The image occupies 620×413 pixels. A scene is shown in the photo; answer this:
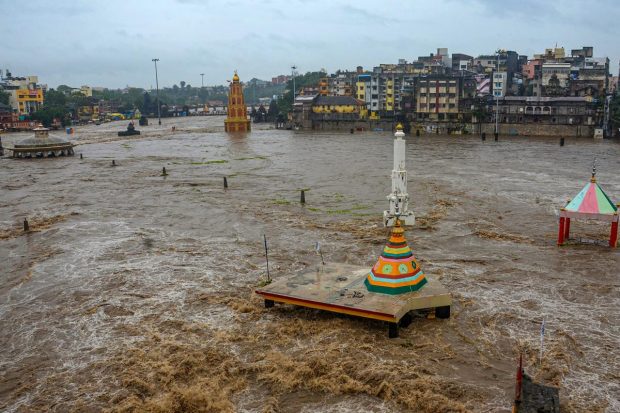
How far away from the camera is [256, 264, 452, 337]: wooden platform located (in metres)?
13.4

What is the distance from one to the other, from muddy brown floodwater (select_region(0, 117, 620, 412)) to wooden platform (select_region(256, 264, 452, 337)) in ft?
1.79

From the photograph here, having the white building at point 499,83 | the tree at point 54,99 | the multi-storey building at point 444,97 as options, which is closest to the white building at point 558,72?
the white building at point 499,83

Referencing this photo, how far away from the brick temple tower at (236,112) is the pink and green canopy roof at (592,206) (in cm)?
9342

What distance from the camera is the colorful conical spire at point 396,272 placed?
46.2 ft

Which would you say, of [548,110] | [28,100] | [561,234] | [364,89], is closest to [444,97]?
[548,110]

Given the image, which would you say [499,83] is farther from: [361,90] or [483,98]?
[361,90]

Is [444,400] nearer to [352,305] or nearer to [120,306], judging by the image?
[352,305]

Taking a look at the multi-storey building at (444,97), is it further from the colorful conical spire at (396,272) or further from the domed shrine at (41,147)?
the colorful conical spire at (396,272)

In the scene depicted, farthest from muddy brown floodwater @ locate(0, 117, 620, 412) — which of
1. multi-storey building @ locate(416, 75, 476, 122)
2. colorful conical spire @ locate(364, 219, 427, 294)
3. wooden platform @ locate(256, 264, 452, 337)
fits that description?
multi-storey building @ locate(416, 75, 476, 122)

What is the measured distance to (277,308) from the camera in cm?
1559

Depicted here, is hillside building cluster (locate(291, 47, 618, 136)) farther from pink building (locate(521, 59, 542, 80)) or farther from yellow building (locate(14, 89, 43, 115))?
yellow building (locate(14, 89, 43, 115))

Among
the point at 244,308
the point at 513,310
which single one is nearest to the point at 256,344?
the point at 244,308

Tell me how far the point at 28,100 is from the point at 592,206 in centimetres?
14122

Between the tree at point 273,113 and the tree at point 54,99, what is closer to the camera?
the tree at point 273,113
